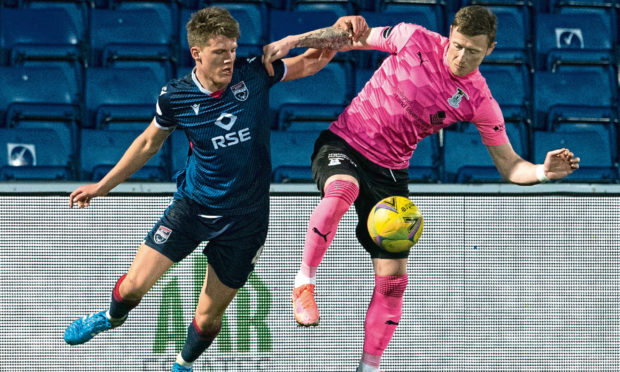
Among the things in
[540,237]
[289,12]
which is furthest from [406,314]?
[289,12]

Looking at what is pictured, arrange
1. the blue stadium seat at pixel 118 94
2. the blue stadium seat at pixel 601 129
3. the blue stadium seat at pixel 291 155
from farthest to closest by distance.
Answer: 1. the blue stadium seat at pixel 601 129
2. the blue stadium seat at pixel 118 94
3. the blue stadium seat at pixel 291 155

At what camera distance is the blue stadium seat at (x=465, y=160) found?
7.45m

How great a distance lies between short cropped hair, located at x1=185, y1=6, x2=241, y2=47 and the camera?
4.46 metres

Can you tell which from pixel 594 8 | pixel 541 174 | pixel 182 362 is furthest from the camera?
pixel 594 8

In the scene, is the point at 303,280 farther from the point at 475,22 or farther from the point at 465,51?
the point at 475,22

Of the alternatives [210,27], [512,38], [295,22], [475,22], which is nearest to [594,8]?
[512,38]

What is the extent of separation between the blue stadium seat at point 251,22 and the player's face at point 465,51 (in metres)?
3.71

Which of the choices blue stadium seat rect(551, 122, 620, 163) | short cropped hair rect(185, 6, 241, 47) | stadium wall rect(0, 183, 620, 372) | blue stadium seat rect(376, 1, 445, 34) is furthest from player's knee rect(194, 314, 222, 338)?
blue stadium seat rect(551, 122, 620, 163)

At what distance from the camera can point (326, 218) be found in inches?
180

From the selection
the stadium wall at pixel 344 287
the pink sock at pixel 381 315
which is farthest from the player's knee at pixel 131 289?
the pink sock at pixel 381 315

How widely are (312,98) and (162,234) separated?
3.33 metres

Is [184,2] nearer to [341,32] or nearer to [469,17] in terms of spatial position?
[341,32]

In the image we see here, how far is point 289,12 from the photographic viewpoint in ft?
27.3

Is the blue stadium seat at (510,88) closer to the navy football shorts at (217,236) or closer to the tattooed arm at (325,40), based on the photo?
the tattooed arm at (325,40)
